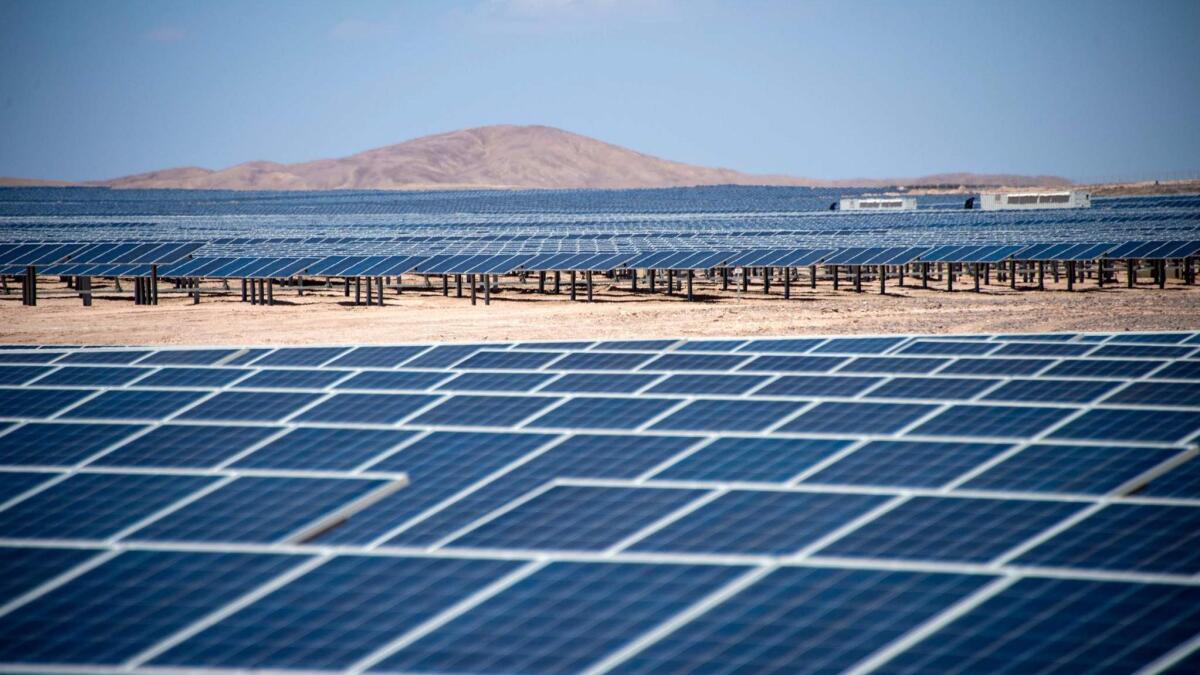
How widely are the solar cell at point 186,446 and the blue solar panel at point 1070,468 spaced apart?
8798 mm

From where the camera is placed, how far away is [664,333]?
41062mm

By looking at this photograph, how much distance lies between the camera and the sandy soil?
41344mm

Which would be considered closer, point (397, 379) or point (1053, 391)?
point (1053, 391)

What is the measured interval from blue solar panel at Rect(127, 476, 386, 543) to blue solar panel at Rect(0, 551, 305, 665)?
482 mm

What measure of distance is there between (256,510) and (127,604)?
215cm

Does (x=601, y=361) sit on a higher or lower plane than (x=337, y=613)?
higher

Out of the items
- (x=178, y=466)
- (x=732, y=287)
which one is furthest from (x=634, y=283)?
(x=178, y=466)

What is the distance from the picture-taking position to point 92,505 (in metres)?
12.6

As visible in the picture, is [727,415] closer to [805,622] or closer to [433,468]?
[433,468]

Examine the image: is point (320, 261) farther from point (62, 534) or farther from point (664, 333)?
point (62, 534)

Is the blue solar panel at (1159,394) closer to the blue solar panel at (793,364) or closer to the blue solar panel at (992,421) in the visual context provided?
the blue solar panel at (992,421)

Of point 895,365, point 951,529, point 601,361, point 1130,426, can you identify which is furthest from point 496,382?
point 1130,426

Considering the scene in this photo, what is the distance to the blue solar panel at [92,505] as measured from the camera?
12.0 m

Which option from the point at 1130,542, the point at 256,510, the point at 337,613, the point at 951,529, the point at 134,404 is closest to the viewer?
the point at 337,613
